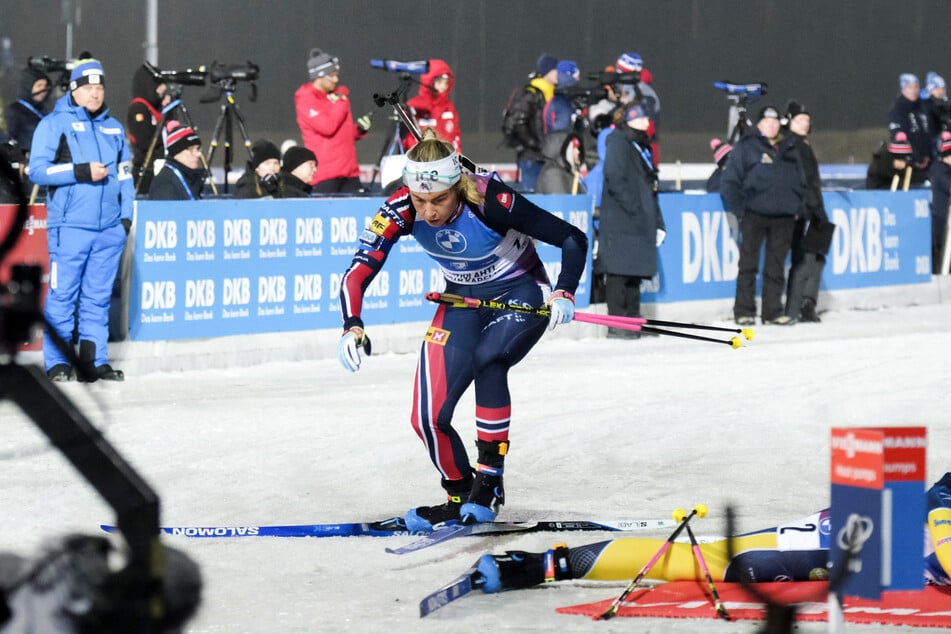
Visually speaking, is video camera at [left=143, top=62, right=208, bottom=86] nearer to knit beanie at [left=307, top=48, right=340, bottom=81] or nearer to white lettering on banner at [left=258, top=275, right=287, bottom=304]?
knit beanie at [left=307, top=48, right=340, bottom=81]

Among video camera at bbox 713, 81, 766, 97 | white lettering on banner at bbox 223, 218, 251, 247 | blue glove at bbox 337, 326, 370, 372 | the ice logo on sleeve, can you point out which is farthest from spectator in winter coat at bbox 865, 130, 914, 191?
blue glove at bbox 337, 326, 370, 372

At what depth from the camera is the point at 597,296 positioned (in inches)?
570

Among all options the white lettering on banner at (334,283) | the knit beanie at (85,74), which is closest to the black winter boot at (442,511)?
the knit beanie at (85,74)

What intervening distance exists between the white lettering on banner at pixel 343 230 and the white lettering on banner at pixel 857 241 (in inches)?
245

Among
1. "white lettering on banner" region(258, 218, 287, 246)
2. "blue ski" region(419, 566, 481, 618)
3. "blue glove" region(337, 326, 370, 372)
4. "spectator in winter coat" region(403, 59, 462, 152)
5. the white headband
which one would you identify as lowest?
"blue ski" region(419, 566, 481, 618)

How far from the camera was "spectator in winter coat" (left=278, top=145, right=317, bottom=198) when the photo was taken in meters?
12.6

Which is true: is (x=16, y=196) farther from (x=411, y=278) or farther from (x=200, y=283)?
(x=411, y=278)

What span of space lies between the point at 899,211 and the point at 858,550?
14760mm

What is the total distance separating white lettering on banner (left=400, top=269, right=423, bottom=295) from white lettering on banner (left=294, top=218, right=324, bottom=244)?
0.92 metres

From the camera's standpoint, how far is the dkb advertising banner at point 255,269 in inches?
443

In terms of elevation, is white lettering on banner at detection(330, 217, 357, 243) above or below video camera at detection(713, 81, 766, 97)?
below

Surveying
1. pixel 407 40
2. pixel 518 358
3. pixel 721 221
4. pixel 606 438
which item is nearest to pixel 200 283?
pixel 606 438

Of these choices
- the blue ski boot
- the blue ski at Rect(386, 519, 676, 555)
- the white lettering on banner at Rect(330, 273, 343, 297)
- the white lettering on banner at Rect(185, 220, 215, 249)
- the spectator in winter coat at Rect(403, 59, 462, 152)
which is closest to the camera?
the blue ski boot

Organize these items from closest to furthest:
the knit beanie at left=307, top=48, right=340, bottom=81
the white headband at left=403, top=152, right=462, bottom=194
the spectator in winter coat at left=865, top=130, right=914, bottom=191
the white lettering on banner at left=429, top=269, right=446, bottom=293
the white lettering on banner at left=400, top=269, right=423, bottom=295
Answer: the white headband at left=403, top=152, right=462, bottom=194 → the white lettering on banner at left=400, top=269, right=423, bottom=295 → the white lettering on banner at left=429, top=269, right=446, bottom=293 → the knit beanie at left=307, top=48, right=340, bottom=81 → the spectator in winter coat at left=865, top=130, right=914, bottom=191
